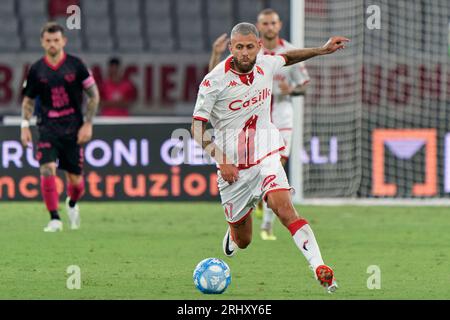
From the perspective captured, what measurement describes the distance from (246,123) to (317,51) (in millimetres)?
676

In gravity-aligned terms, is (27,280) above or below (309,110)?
below

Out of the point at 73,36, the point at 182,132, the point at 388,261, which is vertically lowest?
the point at 388,261

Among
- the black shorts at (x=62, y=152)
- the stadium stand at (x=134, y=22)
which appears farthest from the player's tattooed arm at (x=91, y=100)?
the stadium stand at (x=134, y=22)

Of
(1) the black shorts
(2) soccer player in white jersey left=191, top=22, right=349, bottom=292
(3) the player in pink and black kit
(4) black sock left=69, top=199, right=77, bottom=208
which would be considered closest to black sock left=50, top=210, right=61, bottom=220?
(3) the player in pink and black kit

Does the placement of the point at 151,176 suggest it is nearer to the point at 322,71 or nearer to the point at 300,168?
the point at 300,168

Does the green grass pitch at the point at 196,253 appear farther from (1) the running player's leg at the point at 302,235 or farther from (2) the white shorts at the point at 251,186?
→ (2) the white shorts at the point at 251,186

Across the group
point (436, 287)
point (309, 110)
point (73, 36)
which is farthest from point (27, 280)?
point (73, 36)

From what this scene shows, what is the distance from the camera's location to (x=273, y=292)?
8.05 metres

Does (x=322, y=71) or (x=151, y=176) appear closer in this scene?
(x=151, y=176)

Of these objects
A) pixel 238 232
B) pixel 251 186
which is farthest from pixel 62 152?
pixel 251 186

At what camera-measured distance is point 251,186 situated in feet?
28.4
